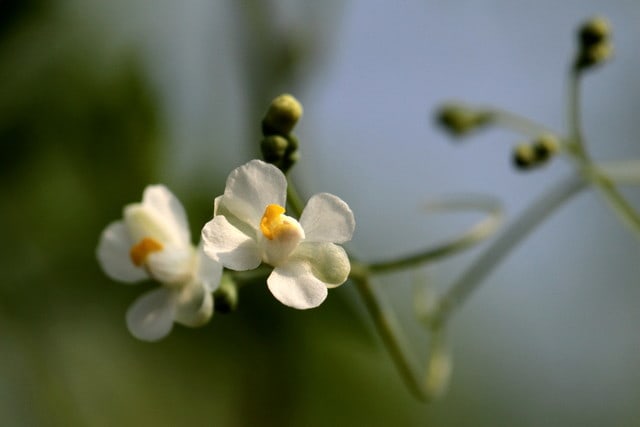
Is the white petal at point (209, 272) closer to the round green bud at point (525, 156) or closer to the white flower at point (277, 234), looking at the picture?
the white flower at point (277, 234)

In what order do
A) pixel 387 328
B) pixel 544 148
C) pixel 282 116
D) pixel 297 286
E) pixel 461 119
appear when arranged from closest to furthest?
pixel 297 286, pixel 282 116, pixel 387 328, pixel 544 148, pixel 461 119

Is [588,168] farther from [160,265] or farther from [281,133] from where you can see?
[160,265]

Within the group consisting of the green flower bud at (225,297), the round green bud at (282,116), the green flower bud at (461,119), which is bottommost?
the green flower bud at (461,119)

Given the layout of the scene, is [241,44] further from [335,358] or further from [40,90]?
[335,358]

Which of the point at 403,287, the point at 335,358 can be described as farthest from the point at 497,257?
the point at 403,287

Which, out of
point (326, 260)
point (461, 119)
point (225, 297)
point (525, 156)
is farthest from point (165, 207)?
point (461, 119)

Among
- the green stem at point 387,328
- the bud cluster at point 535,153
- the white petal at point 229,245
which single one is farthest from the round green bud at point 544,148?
the white petal at point 229,245

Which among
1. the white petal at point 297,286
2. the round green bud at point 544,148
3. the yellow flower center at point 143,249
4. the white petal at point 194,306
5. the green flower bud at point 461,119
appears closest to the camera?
the white petal at point 297,286
